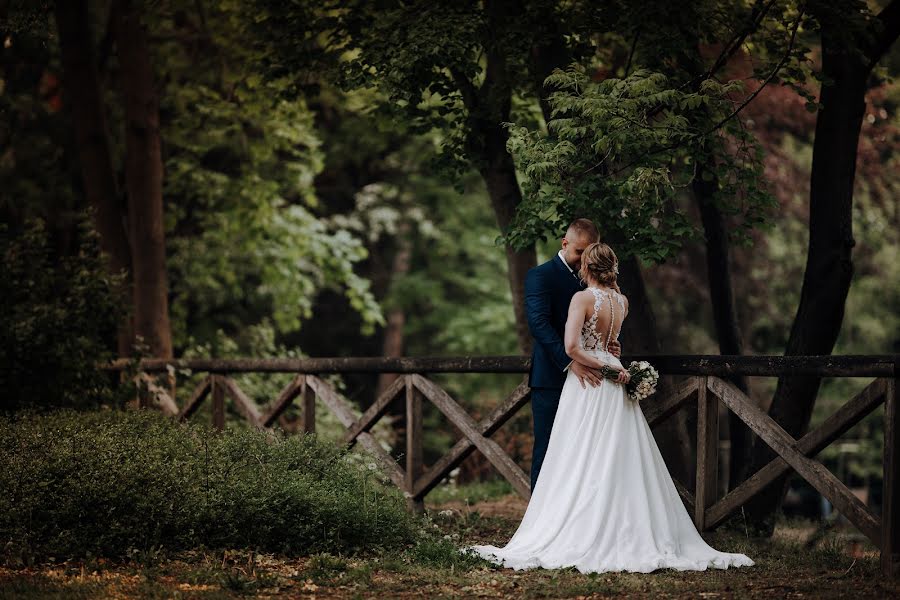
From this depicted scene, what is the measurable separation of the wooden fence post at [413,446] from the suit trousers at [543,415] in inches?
71.4

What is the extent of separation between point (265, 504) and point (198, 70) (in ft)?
36.1

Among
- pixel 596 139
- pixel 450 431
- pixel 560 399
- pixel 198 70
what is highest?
pixel 198 70

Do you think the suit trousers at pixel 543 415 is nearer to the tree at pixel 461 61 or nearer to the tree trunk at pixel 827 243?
the tree at pixel 461 61

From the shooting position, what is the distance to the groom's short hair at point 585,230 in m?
7.43

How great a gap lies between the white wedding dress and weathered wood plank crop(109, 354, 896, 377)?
1.91 ft

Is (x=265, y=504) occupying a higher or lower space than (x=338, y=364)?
lower

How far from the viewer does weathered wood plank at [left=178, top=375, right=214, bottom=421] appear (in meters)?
12.2

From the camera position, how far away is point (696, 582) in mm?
6195

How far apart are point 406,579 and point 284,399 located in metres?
4.64

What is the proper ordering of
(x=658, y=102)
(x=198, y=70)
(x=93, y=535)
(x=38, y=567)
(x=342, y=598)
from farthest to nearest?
(x=198, y=70) → (x=658, y=102) → (x=93, y=535) → (x=38, y=567) → (x=342, y=598)

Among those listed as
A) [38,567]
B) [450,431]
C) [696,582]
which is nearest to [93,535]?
[38,567]

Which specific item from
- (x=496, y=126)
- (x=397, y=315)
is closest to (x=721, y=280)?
(x=496, y=126)

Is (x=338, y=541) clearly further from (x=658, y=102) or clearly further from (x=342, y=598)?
(x=658, y=102)

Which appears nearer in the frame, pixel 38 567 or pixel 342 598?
pixel 342 598
